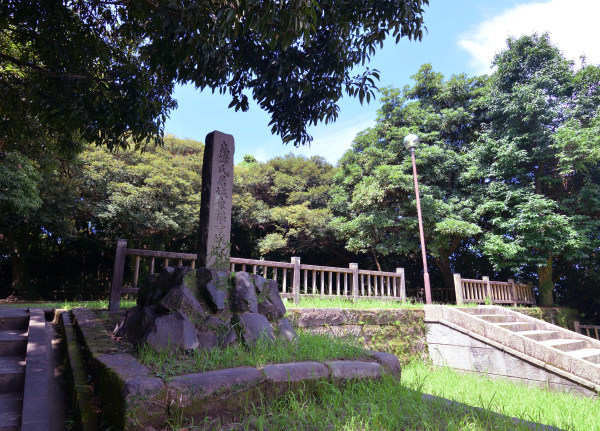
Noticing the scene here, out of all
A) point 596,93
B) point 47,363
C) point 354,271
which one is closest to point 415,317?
point 354,271

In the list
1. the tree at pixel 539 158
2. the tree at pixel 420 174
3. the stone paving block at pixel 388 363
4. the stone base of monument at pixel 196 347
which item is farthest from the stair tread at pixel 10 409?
the tree at pixel 539 158

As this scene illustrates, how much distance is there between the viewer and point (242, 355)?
277cm

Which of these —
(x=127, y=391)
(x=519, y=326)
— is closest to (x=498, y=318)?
(x=519, y=326)

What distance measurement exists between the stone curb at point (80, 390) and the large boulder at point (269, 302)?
175 cm

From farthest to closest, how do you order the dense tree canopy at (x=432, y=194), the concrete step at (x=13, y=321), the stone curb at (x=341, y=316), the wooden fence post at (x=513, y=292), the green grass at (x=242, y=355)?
the wooden fence post at (x=513, y=292), the dense tree canopy at (x=432, y=194), the stone curb at (x=341, y=316), the concrete step at (x=13, y=321), the green grass at (x=242, y=355)

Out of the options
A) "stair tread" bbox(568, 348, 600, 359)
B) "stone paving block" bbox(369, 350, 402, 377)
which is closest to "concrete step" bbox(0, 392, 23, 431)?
"stone paving block" bbox(369, 350, 402, 377)

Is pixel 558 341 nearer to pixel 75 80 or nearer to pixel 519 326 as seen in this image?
pixel 519 326

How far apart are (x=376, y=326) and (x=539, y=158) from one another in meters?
9.40

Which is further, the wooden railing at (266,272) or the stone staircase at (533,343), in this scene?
the stone staircase at (533,343)

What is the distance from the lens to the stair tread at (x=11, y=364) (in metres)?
3.03

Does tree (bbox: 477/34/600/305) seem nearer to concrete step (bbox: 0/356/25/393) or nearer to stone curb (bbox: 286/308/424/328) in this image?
stone curb (bbox: 286/308/424/328)

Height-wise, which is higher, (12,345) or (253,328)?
(253,328)

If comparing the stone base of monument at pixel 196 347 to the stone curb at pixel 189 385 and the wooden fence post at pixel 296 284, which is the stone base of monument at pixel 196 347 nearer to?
the stone curb at pixel 189 385

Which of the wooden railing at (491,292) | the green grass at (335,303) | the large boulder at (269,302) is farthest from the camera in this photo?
the wooden railing at (491,292)
